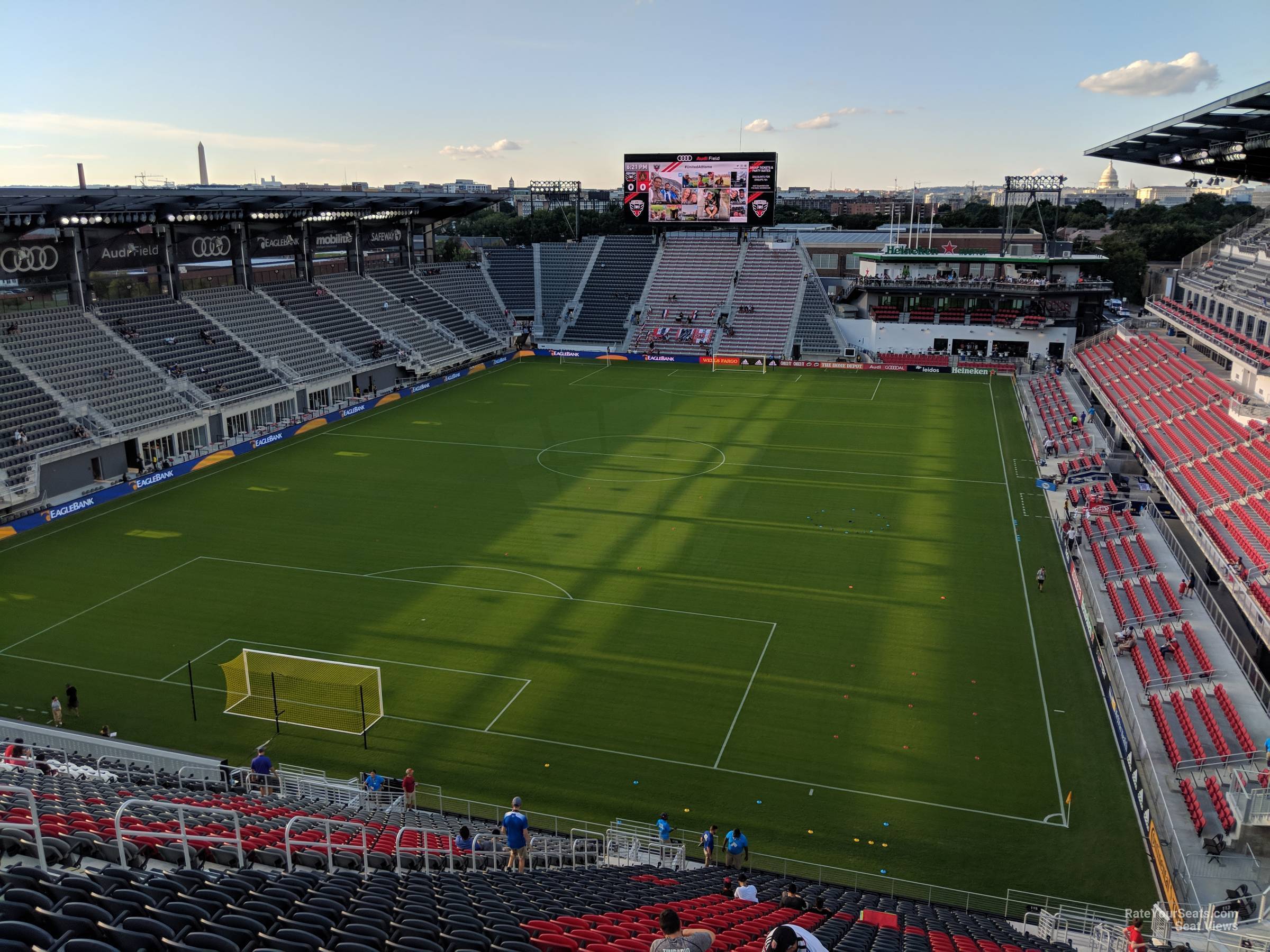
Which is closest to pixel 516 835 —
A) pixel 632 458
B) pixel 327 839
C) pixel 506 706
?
pixel 327 839

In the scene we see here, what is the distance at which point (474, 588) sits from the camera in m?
27.1

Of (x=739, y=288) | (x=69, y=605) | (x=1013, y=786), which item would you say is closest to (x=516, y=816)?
(x=1013, y=786)

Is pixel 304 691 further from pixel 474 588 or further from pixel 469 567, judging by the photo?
pixel 469 567

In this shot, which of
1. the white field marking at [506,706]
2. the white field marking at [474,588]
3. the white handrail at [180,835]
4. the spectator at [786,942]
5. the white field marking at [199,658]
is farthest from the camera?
the white field marking at [474,588]

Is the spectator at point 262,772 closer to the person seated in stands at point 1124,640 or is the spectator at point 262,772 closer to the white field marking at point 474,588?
the white field marking at point 474,588

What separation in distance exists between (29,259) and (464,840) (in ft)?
126

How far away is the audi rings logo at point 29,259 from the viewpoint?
39.7 metres

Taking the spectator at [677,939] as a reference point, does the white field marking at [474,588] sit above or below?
below

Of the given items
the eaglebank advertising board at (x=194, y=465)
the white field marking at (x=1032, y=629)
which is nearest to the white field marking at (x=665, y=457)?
the white field marking at (x=1032, y=629)

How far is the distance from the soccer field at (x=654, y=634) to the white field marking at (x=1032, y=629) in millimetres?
110

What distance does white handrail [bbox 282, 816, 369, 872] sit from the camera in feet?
32.1

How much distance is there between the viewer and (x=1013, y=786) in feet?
59.3

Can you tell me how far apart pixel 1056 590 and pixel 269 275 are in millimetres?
49505

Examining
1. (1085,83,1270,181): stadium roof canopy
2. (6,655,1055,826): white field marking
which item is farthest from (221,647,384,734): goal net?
(1085,83,1270,181): stadium roof canopy
